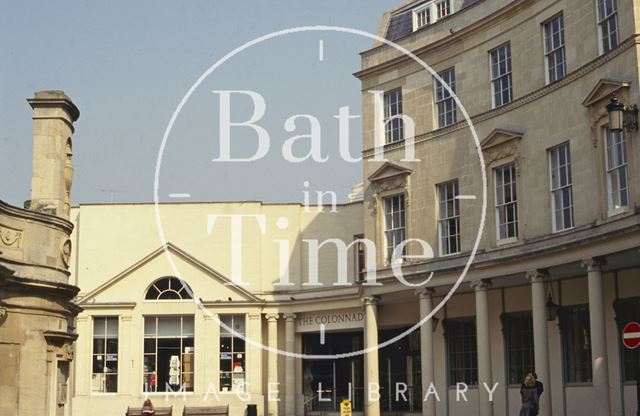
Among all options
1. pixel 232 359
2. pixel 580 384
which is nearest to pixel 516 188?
pixel 580 384

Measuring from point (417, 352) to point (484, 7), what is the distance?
14433mm

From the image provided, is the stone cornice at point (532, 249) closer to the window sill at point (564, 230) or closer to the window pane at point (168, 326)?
the window sill at point (564, 230)

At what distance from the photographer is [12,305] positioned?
25.1 m

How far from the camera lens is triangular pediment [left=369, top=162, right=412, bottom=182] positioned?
3741cm

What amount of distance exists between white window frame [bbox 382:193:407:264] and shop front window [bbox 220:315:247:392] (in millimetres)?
11705

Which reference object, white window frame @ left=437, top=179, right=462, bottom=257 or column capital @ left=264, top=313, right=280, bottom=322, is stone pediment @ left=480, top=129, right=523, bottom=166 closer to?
white window frame @ left=437, top=179, right=462, bottom=257

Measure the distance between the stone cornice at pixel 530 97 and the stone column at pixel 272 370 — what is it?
1131 cm

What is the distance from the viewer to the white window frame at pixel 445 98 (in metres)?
35.8

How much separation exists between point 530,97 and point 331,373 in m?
19.6

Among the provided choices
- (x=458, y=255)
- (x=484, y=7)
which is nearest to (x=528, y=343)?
(x=458, y=255)

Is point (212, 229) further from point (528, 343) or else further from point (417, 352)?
point (528, 343)

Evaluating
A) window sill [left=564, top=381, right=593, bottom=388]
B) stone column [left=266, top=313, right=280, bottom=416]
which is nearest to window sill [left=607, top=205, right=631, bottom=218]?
window sill [left=564, top=381, right=593, bottom=388]

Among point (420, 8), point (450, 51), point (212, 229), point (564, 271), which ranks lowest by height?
point (564, 271)

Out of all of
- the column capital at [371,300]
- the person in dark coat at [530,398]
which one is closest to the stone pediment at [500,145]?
the person in dark coat at [530,398]
